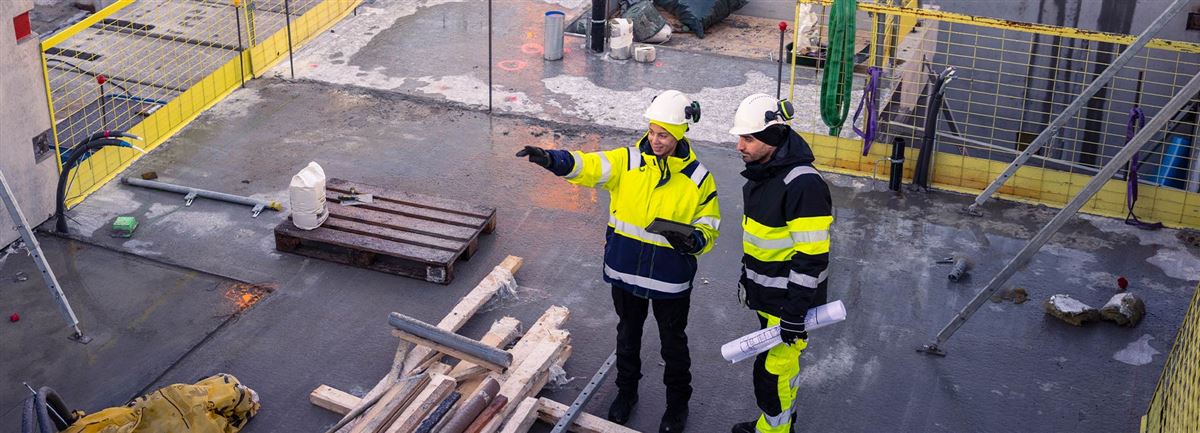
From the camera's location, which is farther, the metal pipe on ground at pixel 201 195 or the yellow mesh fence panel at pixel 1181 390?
the metal pipe on ground at pixel 201 195

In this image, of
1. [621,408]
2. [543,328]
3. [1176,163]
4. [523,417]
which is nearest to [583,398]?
[621,408]

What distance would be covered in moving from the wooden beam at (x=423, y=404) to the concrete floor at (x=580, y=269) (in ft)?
2.44

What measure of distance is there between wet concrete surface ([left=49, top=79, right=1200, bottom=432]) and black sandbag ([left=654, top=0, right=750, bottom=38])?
12.5 ft

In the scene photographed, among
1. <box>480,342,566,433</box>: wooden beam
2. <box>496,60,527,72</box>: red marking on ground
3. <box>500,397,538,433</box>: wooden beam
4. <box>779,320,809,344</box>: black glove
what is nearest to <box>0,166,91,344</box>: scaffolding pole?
<box>480,342,566,433</box>: wooden beam

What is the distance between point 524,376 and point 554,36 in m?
7.03

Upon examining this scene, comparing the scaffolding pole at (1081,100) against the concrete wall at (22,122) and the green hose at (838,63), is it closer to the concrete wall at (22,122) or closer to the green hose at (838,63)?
the green hose at (838,63)

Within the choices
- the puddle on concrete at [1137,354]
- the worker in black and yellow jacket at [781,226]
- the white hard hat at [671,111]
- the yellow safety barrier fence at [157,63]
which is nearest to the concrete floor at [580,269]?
the puddle on concrete at [1137,354]

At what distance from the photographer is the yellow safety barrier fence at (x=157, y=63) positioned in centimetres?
1137

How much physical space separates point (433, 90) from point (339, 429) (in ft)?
21.1

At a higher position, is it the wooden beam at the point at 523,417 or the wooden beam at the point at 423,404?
the wooden beam at the point at 423,404

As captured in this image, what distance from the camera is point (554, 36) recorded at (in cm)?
1374

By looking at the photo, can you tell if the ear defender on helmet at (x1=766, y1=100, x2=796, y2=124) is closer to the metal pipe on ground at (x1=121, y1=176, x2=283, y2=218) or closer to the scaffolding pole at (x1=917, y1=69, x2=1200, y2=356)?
the scaffolding pole at (x1=917, y1=69, x2=1200, y2=356)

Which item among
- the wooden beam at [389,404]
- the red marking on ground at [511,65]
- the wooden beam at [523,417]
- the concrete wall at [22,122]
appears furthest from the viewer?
the red marking on ground at [511,65]

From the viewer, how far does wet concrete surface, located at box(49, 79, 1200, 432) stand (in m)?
7.79
